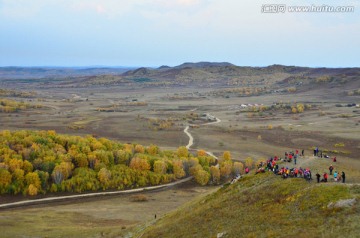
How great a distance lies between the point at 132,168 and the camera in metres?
67.8

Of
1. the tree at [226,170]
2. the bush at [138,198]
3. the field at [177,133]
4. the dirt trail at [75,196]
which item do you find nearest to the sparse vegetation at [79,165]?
the dirt trail at [75,196]

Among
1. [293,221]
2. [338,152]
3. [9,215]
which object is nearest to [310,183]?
[293,221]

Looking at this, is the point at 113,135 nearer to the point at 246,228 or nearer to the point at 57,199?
the point at 57,199

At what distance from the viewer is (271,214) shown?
87.6 feet

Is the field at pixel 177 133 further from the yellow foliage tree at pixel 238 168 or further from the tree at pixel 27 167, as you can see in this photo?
the tree at pixel 27 167

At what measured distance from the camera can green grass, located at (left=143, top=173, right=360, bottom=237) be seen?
23.4m

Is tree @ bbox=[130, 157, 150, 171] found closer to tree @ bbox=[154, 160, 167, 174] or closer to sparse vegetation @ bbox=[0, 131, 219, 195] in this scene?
sparse vegetation @ bbox=[0, 131, 219, 195]

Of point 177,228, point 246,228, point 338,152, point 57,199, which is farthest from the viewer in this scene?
point 338,152

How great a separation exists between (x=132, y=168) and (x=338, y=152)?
3950 centimetres

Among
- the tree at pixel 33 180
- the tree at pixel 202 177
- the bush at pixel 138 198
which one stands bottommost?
the bush at pixel 138 198

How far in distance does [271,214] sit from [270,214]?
0.08 metres

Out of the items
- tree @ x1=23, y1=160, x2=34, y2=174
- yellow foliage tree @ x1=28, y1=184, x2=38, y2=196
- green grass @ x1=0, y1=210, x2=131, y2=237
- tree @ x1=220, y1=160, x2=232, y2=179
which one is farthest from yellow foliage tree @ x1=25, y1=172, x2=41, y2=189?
tree @ x1=220, y1=160, x2=232, y2=179

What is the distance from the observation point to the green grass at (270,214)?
23.4 m

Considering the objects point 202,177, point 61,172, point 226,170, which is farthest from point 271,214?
point 61,172
